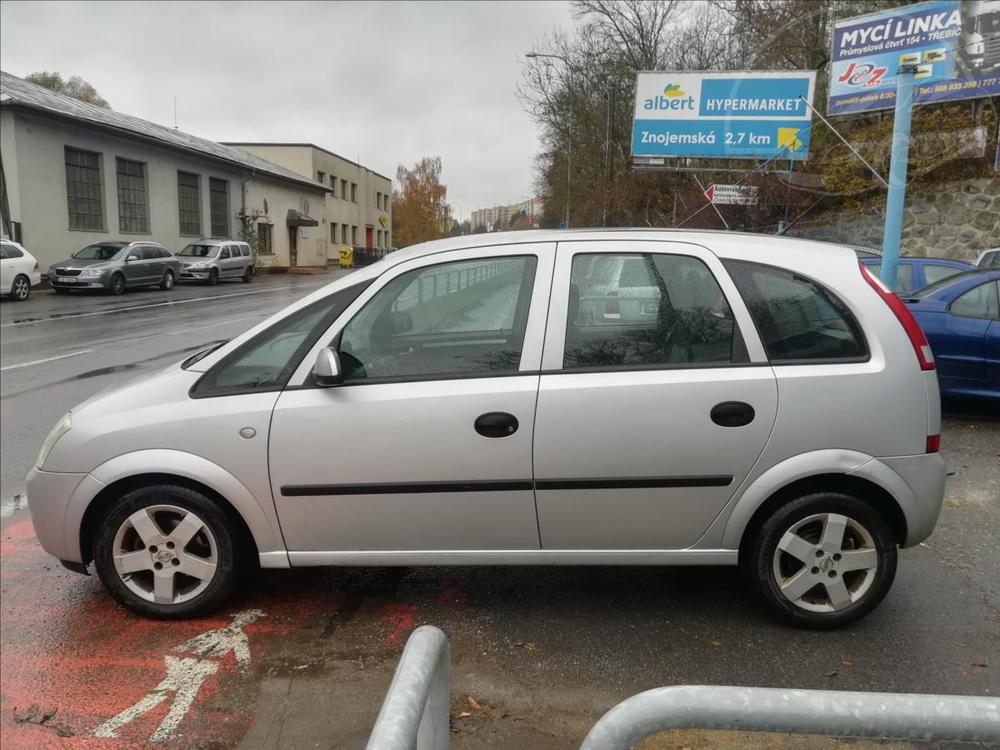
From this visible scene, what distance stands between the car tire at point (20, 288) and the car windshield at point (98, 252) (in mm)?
3501

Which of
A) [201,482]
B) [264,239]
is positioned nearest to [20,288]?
[201,482]

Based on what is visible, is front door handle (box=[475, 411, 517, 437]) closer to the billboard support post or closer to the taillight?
the taillight

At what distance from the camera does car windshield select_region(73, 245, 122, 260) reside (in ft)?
77.5

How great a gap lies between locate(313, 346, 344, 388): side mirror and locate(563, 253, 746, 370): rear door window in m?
0.97

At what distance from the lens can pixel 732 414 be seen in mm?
3066

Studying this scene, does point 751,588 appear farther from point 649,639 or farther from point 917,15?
point 917,15

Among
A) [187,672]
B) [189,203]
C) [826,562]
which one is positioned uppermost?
[189,203]

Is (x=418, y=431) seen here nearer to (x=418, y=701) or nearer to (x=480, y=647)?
(x=480, y=647)

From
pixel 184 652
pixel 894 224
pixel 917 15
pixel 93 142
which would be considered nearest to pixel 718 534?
pixel 184 652

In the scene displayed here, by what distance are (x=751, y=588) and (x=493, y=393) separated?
56.7 inches

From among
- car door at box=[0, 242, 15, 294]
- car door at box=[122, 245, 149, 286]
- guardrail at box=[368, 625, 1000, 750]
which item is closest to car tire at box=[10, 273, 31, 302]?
car door at box=[0, 242, 15, 294]

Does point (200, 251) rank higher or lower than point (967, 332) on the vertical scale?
higher

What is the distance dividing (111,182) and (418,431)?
3007 centimetres

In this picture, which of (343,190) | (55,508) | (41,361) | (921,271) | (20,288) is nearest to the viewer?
(55,508)
